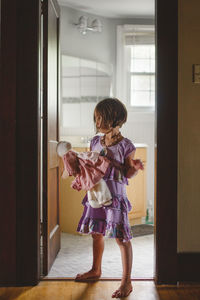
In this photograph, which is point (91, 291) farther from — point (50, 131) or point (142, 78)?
point (142, 78)

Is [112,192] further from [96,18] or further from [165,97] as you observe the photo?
[96,18]

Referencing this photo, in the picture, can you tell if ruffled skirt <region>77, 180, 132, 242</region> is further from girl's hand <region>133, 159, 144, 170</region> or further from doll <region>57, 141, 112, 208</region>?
girl's hand <region>133, 159, 144, 170</region>

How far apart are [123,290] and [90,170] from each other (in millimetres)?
710

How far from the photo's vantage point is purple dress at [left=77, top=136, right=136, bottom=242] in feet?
7.23

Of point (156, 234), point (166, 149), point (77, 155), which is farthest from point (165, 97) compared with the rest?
point (156, 234)

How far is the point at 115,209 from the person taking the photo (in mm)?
2219

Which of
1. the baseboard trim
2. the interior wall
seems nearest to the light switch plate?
the interior wall

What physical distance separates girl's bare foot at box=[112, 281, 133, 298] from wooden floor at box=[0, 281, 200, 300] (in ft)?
0.08

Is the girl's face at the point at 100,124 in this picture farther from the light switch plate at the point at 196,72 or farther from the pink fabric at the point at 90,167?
the light switch plate at the point at 196,72

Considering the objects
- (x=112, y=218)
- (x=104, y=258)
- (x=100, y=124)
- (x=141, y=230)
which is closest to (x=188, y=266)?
(x=112, y=218)

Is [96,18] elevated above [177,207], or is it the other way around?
[96,18]

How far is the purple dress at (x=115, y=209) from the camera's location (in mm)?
2205
